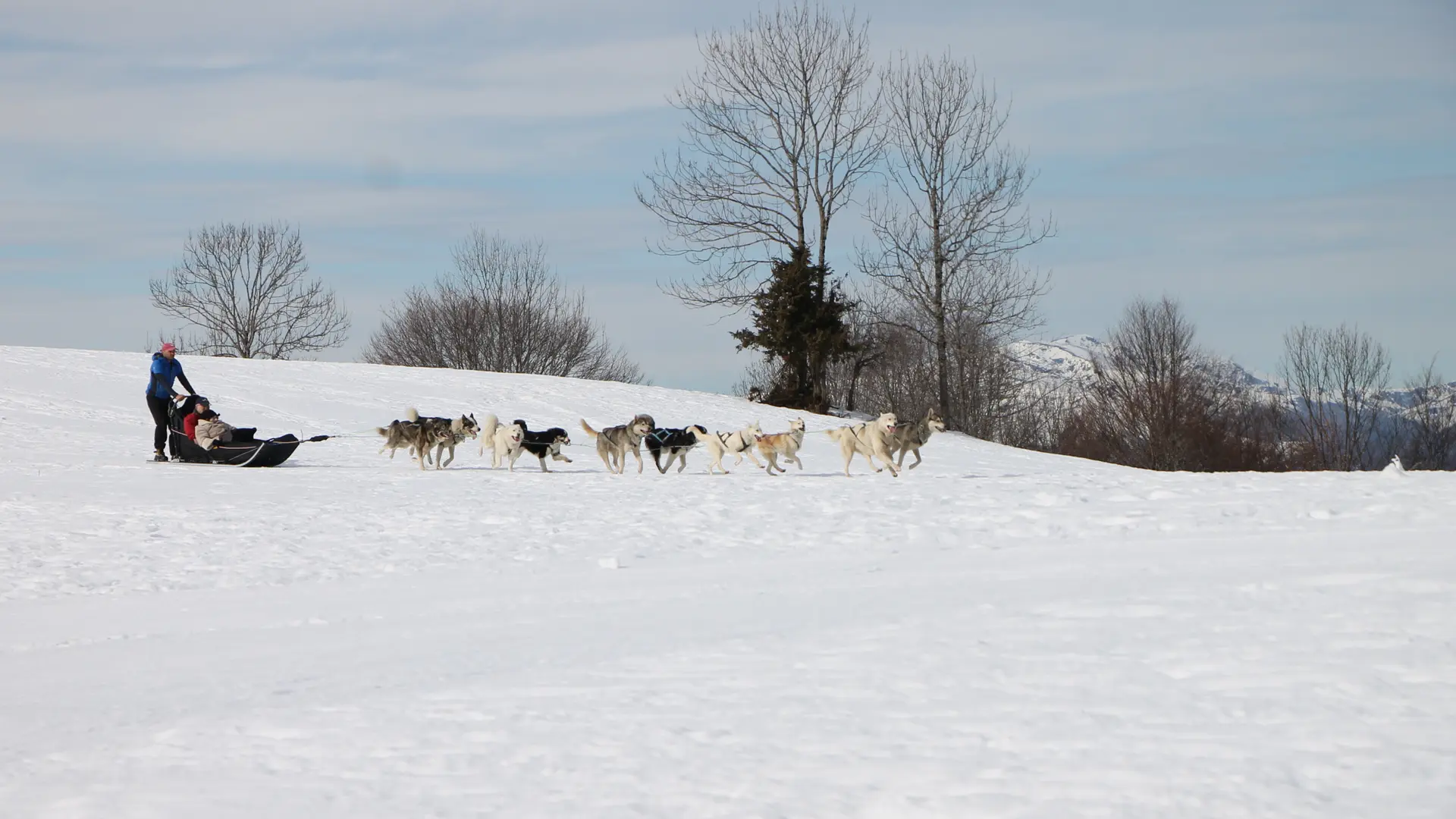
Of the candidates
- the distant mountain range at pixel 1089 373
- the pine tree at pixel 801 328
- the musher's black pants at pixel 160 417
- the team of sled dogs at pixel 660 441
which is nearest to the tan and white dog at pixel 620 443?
the team of sled dogs at pixel 660 441

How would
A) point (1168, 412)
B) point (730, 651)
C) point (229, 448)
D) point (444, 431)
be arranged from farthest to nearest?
point (1168, 412)
point (444, 431)
point (229, 448)
point (730, 651)

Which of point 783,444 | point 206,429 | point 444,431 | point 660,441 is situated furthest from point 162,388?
point 783,444

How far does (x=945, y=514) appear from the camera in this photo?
40.1ft

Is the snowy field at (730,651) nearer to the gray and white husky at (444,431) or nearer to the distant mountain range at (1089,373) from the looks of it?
the gray and white husky at (444,431)

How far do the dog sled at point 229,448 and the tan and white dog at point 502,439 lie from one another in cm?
238

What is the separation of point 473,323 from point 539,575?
2231 inches

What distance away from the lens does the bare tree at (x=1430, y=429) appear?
189 feet

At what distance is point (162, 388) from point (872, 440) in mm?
9709

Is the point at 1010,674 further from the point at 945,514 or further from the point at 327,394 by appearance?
the point at 327,394

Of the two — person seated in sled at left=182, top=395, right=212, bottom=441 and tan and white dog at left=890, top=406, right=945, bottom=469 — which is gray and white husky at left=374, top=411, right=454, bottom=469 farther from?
tan and white dog at left=890, top=406, right=945, bottom=469

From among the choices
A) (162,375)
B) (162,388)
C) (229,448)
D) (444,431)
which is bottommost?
(229,448)

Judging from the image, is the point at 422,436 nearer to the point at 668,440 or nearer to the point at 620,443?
the point at 620,443

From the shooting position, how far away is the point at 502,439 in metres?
17.2

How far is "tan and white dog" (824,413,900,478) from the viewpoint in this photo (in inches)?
634
